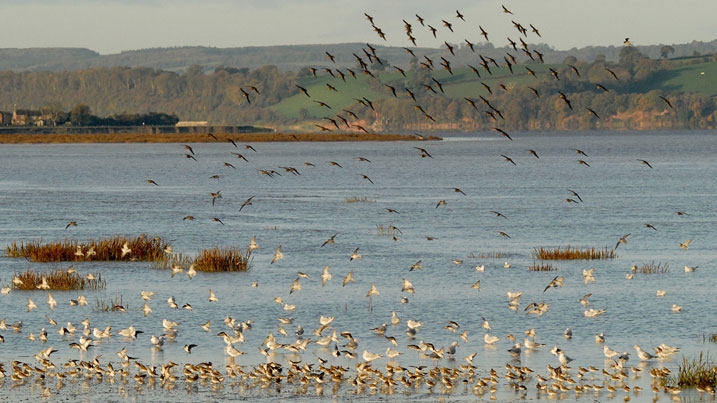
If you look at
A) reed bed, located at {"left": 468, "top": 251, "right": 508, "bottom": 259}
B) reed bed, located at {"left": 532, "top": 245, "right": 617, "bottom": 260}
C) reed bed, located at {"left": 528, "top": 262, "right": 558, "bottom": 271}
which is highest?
reed bed, located at {"left": 528, "top": 262, "right": 558, "bottom": 271}

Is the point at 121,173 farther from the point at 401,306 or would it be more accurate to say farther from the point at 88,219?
the point at 401,306

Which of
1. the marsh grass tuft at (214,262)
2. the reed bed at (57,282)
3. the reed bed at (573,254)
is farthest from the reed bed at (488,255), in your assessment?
the reed bed at (57,282)

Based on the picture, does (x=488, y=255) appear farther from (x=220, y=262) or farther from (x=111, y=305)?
(x=111, y=305)

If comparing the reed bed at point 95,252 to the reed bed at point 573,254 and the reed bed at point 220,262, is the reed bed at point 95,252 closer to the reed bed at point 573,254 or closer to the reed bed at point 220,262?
the reed bed at point 220,262

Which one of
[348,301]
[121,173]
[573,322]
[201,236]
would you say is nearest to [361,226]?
[201,236]

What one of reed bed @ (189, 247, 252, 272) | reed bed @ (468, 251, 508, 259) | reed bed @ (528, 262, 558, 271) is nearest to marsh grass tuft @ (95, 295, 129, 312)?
reed bed @ (189, 247, 252, 272)

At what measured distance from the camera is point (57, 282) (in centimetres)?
4031

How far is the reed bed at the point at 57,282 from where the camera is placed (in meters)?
39.8

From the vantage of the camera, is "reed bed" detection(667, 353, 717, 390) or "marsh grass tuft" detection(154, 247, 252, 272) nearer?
"reed bed" detection(667, 353, 717, 390)

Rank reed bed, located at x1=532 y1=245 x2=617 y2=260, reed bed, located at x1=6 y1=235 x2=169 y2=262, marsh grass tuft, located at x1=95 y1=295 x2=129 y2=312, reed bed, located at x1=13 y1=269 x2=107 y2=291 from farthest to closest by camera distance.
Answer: reed bed, located at x1=532 y1=245 x2=617 y2=260
reed bed, located at x1=6 y1=235 x2=169 y2=262
reed bed, located at x1=13 y1=269 x2=107 y2=291
marsh grass tuft, located at x1=95 y1=295 x2=129 y2=312

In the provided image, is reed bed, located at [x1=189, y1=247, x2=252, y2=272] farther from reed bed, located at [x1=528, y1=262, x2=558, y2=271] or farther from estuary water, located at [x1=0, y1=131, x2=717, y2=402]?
reed bed, located at [x1=528, y1=262, x2=558, y2=271]

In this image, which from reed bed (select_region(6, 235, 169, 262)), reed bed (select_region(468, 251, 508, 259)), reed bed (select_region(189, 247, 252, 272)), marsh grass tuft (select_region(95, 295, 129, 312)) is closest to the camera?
marsh grass tuft (select_region(95, 295, 129, 312))

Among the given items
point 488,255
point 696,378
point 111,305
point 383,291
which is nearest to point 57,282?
point 111,305

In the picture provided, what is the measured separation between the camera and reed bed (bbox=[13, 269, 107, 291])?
130 ft
